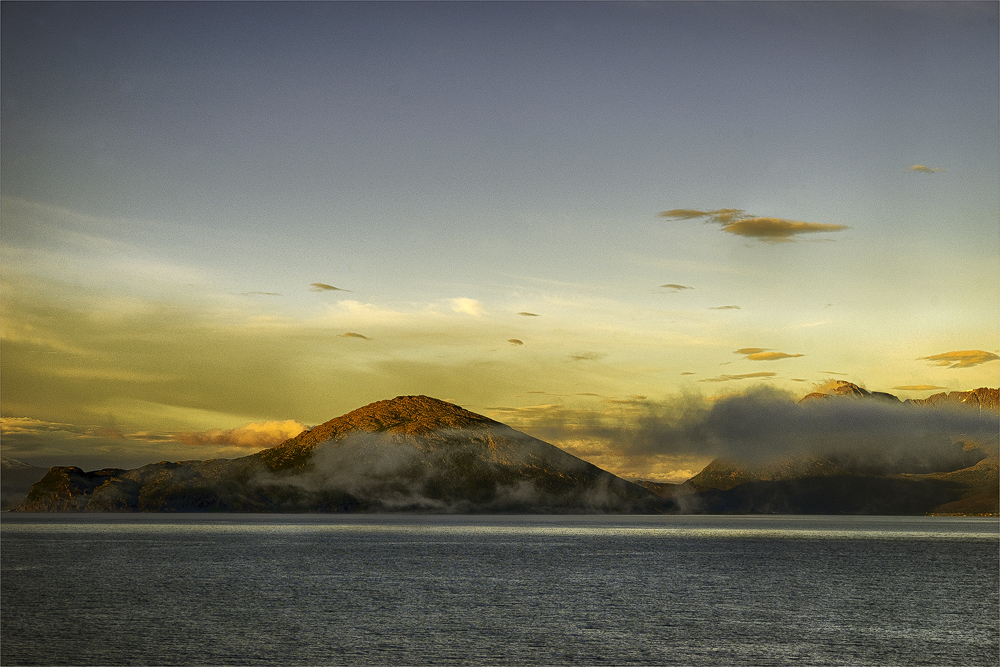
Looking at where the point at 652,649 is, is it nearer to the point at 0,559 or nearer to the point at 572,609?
the point at 572,609

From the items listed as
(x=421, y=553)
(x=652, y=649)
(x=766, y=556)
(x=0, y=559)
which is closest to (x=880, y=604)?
(x=652, y=649)

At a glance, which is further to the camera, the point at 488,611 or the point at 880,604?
the point at 880,604

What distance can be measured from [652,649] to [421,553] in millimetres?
127567

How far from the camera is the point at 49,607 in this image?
8056 centimetres

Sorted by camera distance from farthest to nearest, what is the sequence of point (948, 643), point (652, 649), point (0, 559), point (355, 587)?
1. point (0, 559)
2. point (355, 587)
3. point (948, 643)
4. point (652, 649)

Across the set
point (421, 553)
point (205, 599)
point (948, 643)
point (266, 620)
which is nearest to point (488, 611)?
point (266, 620)

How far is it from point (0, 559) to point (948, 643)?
151 m

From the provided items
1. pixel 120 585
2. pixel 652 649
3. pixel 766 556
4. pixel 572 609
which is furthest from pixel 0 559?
pixel 766 556

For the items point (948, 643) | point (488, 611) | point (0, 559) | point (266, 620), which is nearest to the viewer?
point (948, 643)

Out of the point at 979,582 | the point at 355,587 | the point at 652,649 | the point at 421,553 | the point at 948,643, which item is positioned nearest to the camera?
the point at 652,649

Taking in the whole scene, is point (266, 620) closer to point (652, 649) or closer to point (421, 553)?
point (652, 649)

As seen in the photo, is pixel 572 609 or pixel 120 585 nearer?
pixel 572 609

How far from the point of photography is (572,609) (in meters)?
81.6

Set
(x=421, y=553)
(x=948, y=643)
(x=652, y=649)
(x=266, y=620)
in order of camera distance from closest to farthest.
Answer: (x=652, y=649)
(x=948, y=643)
(x=266, y=620)
(x=421, y=553)
